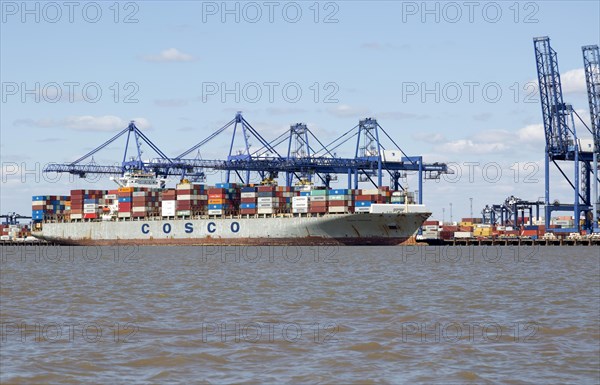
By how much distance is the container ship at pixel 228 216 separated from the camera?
98750mm

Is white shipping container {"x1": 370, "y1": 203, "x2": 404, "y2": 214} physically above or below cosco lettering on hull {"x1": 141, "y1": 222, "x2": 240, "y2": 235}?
above

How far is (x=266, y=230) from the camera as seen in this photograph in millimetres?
101875

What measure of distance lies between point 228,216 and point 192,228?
4.81 m

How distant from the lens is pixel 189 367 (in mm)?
17688

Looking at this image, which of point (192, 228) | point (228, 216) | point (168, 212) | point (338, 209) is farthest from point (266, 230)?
point (168, 212)

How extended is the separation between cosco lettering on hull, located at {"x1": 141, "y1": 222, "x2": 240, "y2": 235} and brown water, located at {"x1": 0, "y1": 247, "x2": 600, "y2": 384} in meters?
66.1

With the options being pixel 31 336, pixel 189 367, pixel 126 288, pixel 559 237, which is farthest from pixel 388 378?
pixel 559 237

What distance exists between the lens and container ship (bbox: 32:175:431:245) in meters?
98.8

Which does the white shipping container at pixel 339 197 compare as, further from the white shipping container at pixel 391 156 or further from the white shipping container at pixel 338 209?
the white shipping container at pixel 391 156

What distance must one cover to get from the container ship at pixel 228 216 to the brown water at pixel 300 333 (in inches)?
2363
